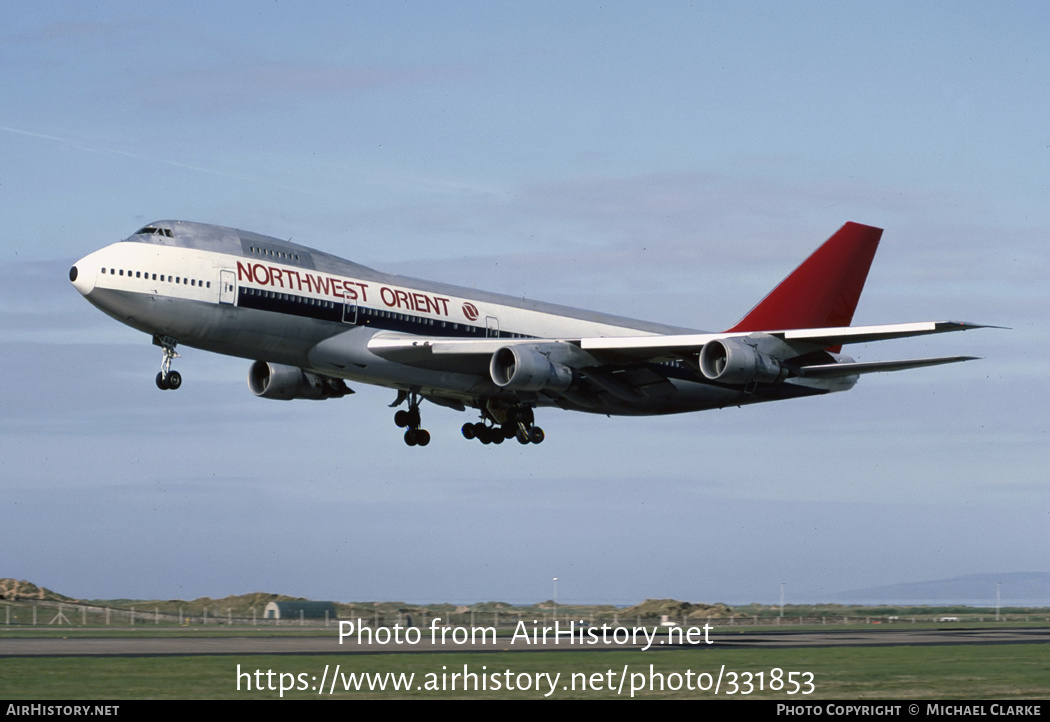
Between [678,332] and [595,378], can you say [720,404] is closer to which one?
[678,332]

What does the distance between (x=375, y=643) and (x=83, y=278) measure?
1522 centimetres

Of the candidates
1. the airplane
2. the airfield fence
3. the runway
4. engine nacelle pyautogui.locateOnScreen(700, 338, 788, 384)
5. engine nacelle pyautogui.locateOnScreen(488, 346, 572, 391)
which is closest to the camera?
the runway

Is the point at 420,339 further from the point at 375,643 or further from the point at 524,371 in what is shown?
the point at 375,643

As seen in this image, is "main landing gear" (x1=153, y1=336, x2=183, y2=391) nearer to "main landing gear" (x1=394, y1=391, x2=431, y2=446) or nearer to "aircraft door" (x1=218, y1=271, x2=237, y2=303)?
"aircraft door" (x1=218, y1=271, x2=237, y2=303)

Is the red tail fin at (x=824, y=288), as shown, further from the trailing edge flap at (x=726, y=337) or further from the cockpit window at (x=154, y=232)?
the cockpit window at (x=154, y=232)

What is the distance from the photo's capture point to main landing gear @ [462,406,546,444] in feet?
172

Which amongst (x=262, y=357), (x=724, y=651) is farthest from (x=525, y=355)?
(x=724, y=651)

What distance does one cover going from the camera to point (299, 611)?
68.1 m

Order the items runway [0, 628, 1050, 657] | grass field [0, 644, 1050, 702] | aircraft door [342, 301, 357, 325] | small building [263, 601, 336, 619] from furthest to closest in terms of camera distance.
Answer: small building [263, 601, 336, 619] < aircraft door [342, 301, 357, 325] < runway [0, 628, 1050, 657] < grass field [0, 644, 1050, 702]

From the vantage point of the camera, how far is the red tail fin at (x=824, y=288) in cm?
5838

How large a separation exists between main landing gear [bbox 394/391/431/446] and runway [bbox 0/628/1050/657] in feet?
28.2

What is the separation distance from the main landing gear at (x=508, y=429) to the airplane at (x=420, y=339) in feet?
0.18

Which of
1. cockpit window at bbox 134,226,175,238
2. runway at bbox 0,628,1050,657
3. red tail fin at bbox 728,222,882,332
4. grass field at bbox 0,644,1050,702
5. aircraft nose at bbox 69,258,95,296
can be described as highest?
red tail fin at bbox 728,222,882,332

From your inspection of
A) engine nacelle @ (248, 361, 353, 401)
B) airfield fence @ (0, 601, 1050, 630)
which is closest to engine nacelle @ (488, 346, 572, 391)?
engine nacelle @ (248, 361, 353, 401)
